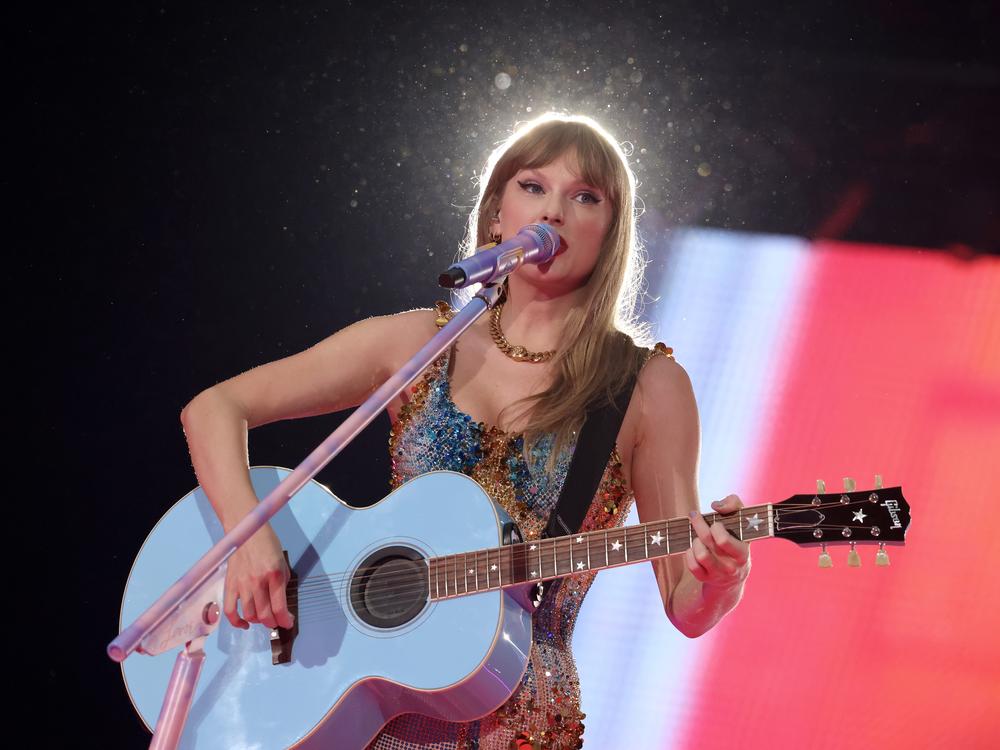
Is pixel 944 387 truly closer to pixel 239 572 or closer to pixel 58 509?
pixel 239 572

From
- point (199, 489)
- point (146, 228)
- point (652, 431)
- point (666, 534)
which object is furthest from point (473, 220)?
point (146, 228)

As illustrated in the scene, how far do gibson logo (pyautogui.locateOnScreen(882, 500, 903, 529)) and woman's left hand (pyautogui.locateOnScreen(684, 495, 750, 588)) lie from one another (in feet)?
0.82

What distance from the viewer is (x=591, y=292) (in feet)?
8.33

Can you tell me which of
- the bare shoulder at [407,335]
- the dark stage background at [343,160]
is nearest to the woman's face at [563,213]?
the bare shoulder at [407,335]

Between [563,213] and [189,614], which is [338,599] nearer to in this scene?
[189,614]

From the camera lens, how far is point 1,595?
11.2 ft

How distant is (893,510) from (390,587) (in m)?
1.00

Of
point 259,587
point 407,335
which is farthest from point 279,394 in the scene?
point 259,587

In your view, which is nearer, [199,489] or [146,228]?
[199,489]

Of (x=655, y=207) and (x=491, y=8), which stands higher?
(x=491, y=8)

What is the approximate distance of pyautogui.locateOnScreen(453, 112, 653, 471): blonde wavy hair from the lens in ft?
7.78

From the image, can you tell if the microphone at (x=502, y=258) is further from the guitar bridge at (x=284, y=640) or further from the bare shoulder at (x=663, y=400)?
the guitar bridge at (x=284, y=640)

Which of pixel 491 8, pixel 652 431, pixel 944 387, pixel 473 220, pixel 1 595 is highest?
pixel 491 8

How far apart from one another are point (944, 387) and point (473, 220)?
1532 mm
